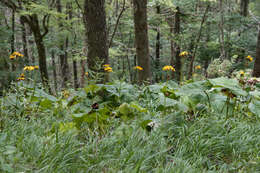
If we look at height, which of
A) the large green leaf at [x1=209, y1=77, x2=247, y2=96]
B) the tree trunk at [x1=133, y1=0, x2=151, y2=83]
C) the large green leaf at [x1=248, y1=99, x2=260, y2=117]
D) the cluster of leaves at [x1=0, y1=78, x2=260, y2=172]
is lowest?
the cluster of leaves at [x1=0, y1=78, x2=260, y2=172]

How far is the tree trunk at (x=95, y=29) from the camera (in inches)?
128

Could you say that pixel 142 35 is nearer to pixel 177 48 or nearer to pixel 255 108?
pixel 255 108

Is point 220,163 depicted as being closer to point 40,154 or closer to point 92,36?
point 40,154

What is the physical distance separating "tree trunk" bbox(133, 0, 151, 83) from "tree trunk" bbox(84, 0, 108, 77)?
5.13 ft

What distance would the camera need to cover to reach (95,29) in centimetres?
333

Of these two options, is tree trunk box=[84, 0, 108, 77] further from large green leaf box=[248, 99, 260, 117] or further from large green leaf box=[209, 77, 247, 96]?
large green leaf box=[248, 99, 260, 117]

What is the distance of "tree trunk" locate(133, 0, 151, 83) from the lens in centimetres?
470

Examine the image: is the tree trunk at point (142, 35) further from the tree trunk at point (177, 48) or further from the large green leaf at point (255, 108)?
the tree trunk at point (177, 48)

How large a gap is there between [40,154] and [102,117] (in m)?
0.65

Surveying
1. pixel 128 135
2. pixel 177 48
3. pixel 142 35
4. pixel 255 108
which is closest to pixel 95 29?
pixel 142 35

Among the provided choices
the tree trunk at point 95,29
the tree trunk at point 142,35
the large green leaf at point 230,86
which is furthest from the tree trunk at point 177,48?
the large green leaf at point 230,86

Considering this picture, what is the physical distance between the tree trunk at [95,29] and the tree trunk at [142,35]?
1.56m

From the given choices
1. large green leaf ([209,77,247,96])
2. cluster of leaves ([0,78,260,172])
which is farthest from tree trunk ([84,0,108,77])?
large green leaf ([209,77,247,96])

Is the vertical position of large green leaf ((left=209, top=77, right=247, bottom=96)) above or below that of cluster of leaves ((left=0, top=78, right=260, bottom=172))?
above
